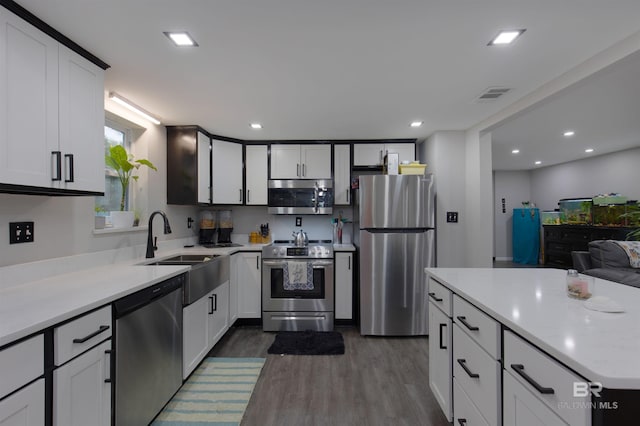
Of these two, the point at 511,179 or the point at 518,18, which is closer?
the point at 518,18

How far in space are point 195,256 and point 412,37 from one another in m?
2.60

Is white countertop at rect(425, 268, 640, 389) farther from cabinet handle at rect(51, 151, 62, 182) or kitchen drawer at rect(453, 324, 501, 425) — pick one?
cabinet handle at rect(51, 151, 62, 182)

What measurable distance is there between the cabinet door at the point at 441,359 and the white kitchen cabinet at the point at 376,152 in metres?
2.19

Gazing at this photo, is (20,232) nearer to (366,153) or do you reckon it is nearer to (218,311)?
(218,311)

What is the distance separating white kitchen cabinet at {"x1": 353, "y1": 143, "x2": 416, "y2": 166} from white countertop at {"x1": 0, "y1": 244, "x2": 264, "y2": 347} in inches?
98.1

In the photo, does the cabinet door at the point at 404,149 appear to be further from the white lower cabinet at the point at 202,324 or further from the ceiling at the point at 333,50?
the white lower cabinet at the point at 202,324

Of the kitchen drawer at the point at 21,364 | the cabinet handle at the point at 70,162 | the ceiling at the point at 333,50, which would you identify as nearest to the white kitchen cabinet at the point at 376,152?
the ceiling at the point at 333,50

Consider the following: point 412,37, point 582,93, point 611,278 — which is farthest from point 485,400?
point 582,93

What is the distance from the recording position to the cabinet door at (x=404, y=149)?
3594 mm

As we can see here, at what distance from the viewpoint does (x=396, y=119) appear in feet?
9.48

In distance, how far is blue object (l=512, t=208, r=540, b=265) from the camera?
22.6 ft

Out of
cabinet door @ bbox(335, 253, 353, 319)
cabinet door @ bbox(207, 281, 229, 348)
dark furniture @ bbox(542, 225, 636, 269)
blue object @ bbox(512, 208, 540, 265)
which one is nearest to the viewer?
cabinet door @ bbox(207, 281, 229, 348)

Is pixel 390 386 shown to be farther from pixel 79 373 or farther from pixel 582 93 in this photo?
pixel 582 93

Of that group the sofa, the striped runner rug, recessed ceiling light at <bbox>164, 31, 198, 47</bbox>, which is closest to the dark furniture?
the sofa
